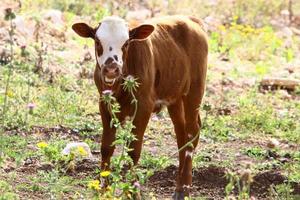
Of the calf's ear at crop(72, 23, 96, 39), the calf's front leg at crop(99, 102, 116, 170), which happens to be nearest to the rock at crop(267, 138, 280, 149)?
the calf's front leg at crop(99, 102, 116, 170)

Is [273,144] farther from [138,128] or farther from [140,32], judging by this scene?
[140,32]

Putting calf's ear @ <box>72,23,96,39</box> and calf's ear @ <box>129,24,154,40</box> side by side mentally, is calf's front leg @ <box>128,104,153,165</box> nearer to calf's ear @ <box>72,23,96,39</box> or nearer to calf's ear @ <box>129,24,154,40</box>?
calf's ear @ <box>129,24,154,40</box>

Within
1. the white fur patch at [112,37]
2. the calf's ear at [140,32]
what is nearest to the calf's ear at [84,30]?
the white fur patch at [112,37]

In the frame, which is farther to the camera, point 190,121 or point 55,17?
point 55,17

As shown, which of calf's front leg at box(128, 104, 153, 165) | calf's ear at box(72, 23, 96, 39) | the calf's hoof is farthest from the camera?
the calf's hoof

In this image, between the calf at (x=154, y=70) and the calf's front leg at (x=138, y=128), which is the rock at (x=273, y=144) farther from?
the calf's front leg at (x=138, y=128)

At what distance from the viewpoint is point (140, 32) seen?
804 cm

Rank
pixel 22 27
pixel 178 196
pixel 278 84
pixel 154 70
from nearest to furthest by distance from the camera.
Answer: pixel 154 70 < pixel 178 196 < pixel 278 84 < pixel 22 27

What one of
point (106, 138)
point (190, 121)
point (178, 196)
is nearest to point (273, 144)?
point (190, 121)

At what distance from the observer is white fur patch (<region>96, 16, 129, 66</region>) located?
7773 millimetres

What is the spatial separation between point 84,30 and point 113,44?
0.46 meters

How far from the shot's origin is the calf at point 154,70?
7840 mm

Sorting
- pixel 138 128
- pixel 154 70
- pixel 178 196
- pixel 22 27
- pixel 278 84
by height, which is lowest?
pixel 278 84

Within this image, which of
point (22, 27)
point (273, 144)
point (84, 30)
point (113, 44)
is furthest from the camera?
point (22, 27)
